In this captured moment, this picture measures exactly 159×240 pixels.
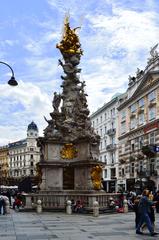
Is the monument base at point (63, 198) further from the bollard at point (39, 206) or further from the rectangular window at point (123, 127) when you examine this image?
the rectangular window at point (123, 127)

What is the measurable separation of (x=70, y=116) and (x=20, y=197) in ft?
29.1

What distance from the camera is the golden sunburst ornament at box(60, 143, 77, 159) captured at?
36.2 metres

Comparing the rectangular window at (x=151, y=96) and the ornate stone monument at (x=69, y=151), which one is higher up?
the rectangular window at (x=151, y=96)

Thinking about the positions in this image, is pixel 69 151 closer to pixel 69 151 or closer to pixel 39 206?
pixel 69 151

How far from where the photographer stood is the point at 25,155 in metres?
165

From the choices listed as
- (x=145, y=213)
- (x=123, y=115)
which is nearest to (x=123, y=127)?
(x=123, y=115)

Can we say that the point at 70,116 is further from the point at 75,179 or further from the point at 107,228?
the point at 107,228

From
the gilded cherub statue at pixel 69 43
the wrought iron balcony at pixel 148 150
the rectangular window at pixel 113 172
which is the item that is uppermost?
the gilded cherub statue at pixel 69 43

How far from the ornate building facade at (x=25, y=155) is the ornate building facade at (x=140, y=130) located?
81.6 metres

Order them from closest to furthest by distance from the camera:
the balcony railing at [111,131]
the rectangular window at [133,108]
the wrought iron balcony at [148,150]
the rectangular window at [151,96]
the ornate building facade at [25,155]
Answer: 1. the wrought iron balcony at [148,150]
2. the rectangular window at [151,96]
3. the rectangular window at [133,108]
4. the balcony railing at [111,131]
5. the ornate building facade at [25,155]

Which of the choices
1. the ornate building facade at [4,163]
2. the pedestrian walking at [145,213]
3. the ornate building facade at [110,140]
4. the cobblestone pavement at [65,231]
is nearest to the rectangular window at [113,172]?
the ornate building facade at [110,140]

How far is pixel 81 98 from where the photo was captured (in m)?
38.1

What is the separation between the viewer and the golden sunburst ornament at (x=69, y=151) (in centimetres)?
3625

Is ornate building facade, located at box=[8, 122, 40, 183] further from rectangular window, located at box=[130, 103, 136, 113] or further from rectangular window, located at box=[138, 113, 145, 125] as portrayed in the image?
rectangular window, located at box=[138, 113, 145, 125]
